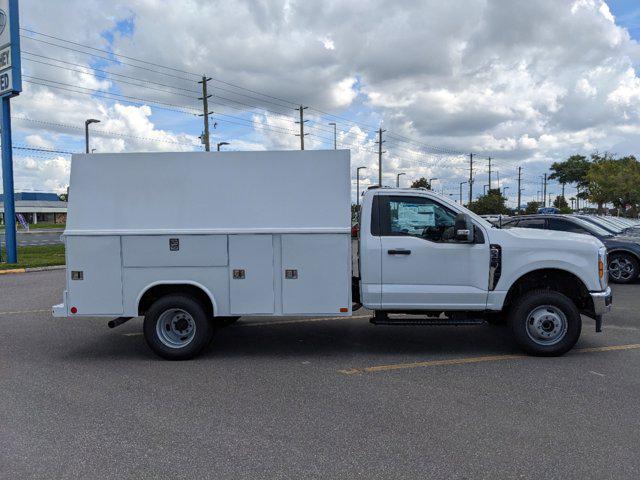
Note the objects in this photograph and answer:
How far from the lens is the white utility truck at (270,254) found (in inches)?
244

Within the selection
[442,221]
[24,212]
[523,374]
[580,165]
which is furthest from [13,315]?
[24,212]

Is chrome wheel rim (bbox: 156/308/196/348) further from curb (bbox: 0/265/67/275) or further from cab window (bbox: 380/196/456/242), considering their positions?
curb (bbox: 0/265/67/275)

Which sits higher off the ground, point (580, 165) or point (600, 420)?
point (580, 165)

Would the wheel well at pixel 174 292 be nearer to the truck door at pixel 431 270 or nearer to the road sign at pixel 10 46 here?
the truck door at pixel 431 270

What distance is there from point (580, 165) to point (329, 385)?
311 ft

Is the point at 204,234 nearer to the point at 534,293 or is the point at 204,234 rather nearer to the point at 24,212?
the point at 534,293

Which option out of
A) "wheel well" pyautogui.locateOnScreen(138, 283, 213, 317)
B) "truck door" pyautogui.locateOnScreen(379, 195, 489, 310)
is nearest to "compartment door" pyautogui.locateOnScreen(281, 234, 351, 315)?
"truck door" pyautogui.locateOnScreen(379, 195, 489, 310)

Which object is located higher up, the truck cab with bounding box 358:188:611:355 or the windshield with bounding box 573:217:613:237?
the windshield with bounding box 573:217:613:237

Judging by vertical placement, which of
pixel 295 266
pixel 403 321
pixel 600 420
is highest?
pixel 295 266

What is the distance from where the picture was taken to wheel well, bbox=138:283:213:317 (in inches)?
251

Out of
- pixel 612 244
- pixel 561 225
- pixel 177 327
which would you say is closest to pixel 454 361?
pixel 177 327

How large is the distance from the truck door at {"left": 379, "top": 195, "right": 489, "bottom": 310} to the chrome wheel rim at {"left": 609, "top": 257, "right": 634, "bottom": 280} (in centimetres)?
792

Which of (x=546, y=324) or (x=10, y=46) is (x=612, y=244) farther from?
(x=10, y=46)

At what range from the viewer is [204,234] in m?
6.16
